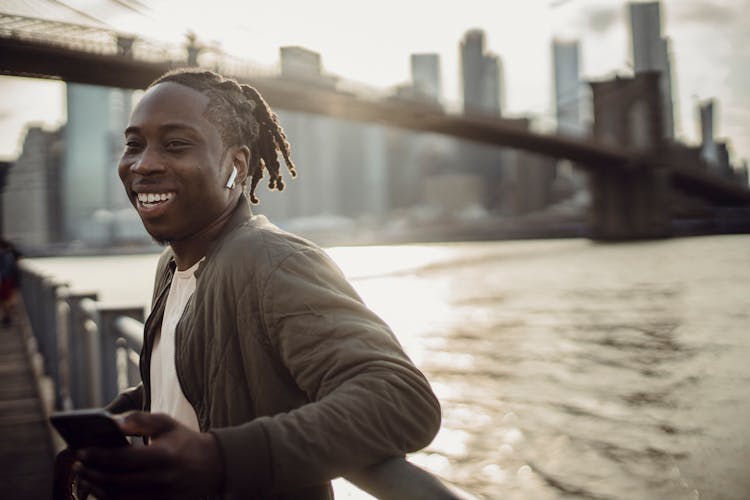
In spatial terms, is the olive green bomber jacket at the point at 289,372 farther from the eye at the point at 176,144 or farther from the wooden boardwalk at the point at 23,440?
the wooden boardwalk at the point at 23,440

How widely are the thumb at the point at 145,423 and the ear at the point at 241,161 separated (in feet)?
1.90

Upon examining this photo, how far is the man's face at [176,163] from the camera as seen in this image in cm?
115

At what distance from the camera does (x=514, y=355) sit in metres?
7.14

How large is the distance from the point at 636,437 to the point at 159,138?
406cm

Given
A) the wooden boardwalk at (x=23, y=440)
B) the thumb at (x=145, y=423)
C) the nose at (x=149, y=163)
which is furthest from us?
the wooden boardwalk at (x=23, y=440)

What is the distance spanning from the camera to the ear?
1239 millimetres

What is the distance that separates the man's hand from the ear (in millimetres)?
588

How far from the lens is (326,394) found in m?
0.87

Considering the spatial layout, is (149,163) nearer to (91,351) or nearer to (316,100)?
(91,351)

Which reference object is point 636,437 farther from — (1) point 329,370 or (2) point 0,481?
(1) point 329,370

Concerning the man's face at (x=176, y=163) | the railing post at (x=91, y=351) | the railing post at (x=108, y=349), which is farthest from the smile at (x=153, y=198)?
the railing post at (x=91, y=351)

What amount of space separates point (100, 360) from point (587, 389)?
13.3 feet

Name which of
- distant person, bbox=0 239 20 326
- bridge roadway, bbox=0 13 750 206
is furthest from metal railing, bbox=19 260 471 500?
bridge roadway, bbox=0 13 750 206

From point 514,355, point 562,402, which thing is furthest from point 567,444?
point 514,355
